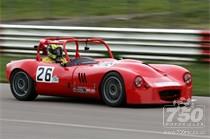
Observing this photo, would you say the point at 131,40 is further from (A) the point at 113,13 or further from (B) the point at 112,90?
(B) the point at 112,90

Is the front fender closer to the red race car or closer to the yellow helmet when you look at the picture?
the red race car

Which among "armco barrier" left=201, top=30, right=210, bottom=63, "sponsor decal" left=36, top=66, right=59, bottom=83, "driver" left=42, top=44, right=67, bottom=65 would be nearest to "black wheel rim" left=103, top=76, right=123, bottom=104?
"sponsor decal" left=36, top=66, right=59, bottom=83

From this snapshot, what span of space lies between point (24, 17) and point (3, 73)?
21.2 ft

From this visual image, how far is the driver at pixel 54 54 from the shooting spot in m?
11.6

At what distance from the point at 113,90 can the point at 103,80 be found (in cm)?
25

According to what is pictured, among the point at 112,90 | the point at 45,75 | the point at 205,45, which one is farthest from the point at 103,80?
the point at 205,45

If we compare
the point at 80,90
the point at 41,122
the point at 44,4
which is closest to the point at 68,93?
the point at 80,90

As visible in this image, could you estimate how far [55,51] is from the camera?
11680 millimetres

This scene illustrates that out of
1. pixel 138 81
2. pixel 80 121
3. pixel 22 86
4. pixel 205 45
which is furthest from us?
pixel 205 45

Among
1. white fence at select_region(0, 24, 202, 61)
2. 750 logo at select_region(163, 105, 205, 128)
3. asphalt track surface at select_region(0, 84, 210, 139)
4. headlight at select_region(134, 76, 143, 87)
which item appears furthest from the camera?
white fence at select_region(0, 24, 202, 61)

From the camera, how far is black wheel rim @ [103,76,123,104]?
1051 centimetres

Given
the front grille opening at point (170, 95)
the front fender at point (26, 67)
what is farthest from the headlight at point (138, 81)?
the front fender at point (26, 67)

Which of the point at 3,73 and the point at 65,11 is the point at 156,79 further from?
the point at 65,11

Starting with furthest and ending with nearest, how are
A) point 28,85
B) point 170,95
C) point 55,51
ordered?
point 28,85 < point 55,51 < point 170,95
